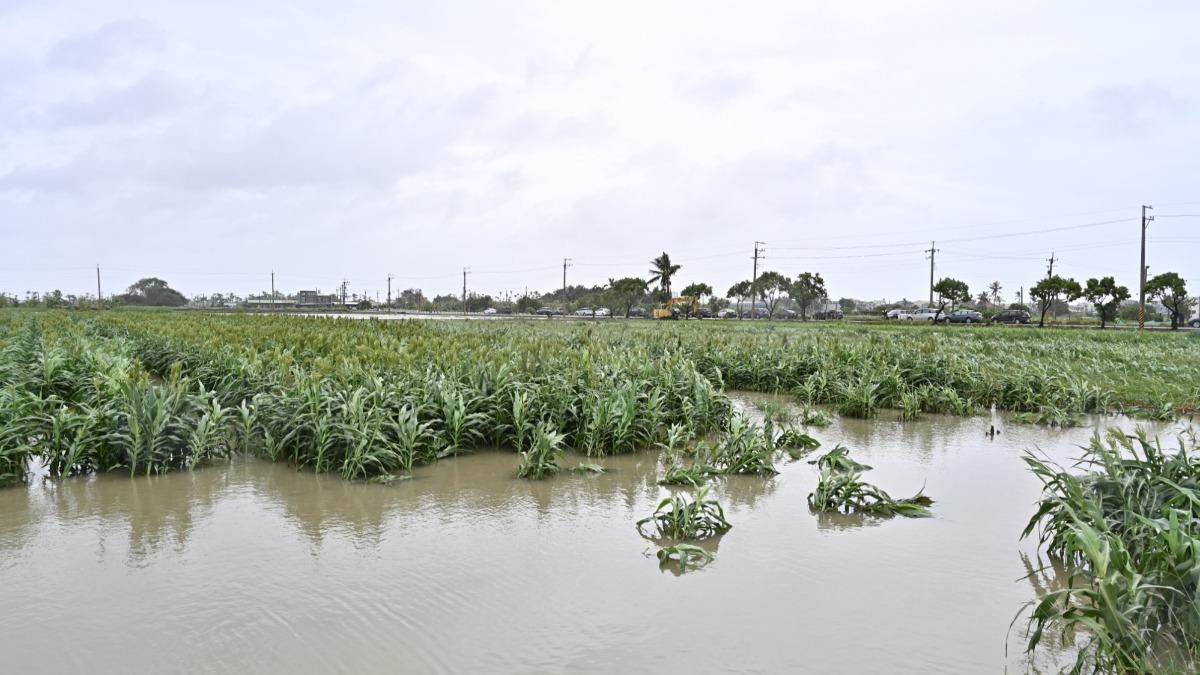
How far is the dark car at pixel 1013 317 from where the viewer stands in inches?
2004

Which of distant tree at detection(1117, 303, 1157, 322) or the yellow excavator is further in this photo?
distant tree at detection(1117, 303, 1157, 322)

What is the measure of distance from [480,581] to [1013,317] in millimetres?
56715

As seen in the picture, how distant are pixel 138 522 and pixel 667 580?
4.01m

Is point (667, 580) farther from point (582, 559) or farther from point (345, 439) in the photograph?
point (345, 439)

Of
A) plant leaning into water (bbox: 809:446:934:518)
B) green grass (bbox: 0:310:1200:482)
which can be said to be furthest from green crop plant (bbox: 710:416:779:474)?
plant leaning into water (bbox: 809:446:934:518)

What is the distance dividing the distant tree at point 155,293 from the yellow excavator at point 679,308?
2651 inches

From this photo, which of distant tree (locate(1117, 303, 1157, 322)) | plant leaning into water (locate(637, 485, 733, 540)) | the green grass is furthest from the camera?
distant tree (locate(1117, 303, 1157, 322))

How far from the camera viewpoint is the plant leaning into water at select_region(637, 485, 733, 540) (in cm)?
500

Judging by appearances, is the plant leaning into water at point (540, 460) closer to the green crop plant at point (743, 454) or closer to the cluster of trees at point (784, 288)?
the green crop plant at point (743, 454)

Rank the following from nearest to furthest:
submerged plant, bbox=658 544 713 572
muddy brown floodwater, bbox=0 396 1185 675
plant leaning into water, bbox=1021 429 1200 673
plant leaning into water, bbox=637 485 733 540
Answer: plant leaning into water, bbox=1021 429 1200 673, muddy brown floodwater, bbox=0 396 1185 675, submerged plant, bbox=658 544 713 572, plant leaning into water, bbox=637 485 733 540

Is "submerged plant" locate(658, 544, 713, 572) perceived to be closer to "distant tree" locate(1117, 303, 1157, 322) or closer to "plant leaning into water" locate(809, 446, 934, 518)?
"plant leaning into water" locate(809, 446, 934, 518)

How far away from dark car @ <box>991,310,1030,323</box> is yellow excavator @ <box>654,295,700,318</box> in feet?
77.6

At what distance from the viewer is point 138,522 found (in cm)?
520

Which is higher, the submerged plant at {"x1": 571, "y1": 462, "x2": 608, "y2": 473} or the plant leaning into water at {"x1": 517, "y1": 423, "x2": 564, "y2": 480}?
the plant leaning into water at {"x1": 517, "y1": 423, "x2": 564, "y2": 480}
